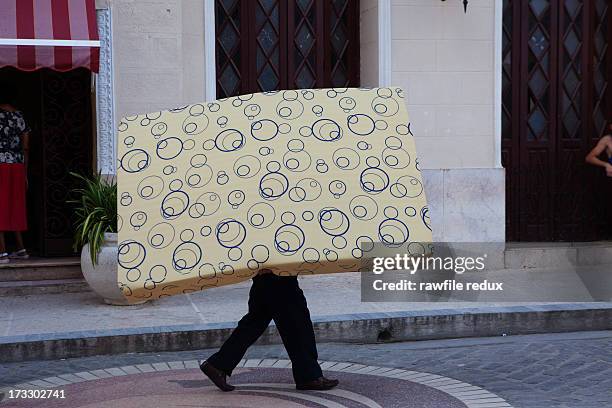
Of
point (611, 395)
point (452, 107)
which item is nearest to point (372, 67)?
point (452, 107)

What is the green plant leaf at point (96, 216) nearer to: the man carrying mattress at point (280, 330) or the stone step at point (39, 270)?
the stone step at point (39, 270)

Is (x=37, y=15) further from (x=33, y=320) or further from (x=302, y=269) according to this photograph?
(x=302, y=269)

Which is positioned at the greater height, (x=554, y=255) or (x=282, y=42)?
(x=282, y=42)

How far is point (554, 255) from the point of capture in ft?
38.8

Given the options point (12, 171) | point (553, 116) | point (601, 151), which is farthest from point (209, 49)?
point (601, 151)

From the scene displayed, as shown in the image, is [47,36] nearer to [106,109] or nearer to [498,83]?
[106,109]

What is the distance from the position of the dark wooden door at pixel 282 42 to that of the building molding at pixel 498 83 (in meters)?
1.70

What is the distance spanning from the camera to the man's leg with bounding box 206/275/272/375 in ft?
20.4

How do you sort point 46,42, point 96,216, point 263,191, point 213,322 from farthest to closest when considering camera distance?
point 96,216
point 46,42
point 213,322
point 263,191

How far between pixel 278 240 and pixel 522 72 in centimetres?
749

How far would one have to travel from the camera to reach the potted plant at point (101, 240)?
9.20 meters

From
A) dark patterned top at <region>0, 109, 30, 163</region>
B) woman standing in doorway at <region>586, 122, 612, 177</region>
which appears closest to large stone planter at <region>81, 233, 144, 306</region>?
dark patterned top at <region>0, 109, 30, 163</region>

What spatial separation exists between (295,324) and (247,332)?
0.33 metres

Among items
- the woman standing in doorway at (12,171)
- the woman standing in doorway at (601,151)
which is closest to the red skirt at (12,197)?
the woman standing in doorway at (12,171)
